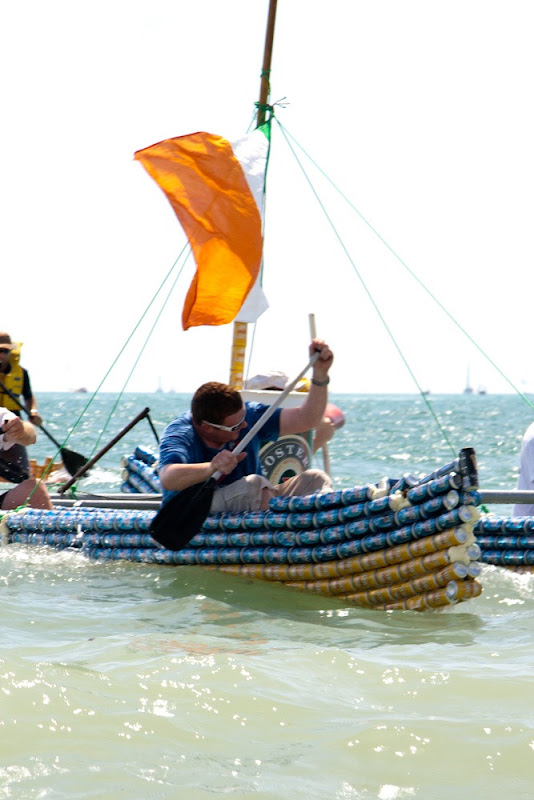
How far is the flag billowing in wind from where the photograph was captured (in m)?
7.80

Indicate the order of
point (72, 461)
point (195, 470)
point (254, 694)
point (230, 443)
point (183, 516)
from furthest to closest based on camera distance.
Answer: point (72, 461) < point (230, 443) < point (183, 516) < point (195, 470) < point (254, 694)

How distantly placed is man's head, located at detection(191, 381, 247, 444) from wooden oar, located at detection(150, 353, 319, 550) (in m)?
0.11

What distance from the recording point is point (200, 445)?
575 centimetres

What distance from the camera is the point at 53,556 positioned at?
6.66m

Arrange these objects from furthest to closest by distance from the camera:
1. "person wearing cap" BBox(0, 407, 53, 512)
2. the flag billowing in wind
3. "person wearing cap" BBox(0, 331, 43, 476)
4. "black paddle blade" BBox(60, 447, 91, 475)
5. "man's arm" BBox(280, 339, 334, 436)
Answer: "black paddle blade" BBox(60, 447, 91, 475) < "person wearing cap" BBox(0, 331, 43, 476) < the flag billowing in wind < "person wearing cap" BBox(0, 407, 53, 512) < "man's arm" BBox(280, 339, 334, 436)

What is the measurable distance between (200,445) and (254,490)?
40 cm

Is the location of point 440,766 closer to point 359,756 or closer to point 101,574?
point 359,756

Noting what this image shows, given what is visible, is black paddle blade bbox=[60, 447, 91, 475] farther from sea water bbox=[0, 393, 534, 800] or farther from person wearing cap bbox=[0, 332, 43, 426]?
sea water bbox=[0, 393, 534, 800]

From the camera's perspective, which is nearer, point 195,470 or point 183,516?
point 195,470

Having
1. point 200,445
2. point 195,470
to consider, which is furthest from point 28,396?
point 195,470

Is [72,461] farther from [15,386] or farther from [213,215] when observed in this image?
[213,215]

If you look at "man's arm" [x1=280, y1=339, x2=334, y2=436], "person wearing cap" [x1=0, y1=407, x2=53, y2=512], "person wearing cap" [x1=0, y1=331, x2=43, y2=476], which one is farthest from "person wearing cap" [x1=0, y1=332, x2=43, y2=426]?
"man's arm" [x1=280, y1=339, x2=334, y2=436]

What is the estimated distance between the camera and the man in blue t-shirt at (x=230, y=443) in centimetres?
555

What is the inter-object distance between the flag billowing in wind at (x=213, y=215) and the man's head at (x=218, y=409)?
229 cm
